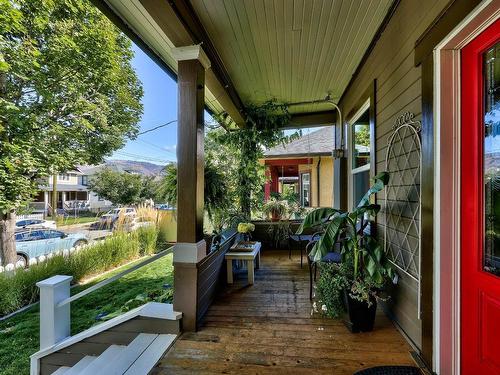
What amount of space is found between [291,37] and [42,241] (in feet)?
17.7

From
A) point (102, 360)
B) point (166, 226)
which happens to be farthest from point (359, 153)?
point (102, 360)

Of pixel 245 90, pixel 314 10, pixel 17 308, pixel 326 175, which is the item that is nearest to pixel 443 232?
pixel 314 10

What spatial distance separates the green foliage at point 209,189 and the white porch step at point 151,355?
54.6 inches

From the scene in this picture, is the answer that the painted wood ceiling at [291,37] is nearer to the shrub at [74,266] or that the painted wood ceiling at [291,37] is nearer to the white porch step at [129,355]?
the white porch step at [129,355]

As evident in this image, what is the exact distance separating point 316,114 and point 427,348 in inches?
176

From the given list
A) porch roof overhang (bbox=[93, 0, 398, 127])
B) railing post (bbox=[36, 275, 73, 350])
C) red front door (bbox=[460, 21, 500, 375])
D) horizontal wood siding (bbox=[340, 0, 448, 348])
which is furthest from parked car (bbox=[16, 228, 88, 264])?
red front door (bbox=[460, 21, 500, 375])

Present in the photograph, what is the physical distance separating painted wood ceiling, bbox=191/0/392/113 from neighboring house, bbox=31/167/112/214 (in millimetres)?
3541

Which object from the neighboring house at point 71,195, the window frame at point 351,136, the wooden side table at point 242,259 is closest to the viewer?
the window frame at point 351,136

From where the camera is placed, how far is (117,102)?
6.91 m

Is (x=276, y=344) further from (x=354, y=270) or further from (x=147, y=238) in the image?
(x=147, y=238)

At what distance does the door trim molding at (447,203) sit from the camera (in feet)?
4.87

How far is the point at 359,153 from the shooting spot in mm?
3908

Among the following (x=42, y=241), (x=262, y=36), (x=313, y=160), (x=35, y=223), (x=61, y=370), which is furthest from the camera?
(x=313, y=160)

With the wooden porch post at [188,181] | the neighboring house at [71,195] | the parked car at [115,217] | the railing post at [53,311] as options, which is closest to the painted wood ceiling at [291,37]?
the wooden porch post at [188,181]
